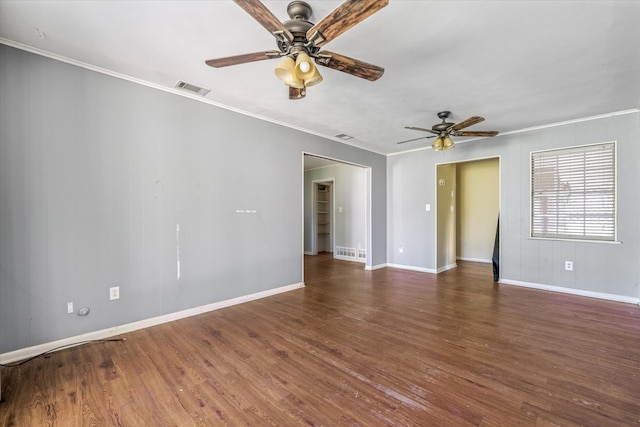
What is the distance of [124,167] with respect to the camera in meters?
2.82

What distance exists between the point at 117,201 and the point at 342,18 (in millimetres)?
2618

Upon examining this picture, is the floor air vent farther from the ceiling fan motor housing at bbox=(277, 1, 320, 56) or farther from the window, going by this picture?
the ceiling fan motor housing at bbox=(277, 1, 320, 56)

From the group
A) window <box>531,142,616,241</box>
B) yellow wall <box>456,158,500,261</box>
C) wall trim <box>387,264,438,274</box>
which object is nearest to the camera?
window <box>531,142,616,241</box>

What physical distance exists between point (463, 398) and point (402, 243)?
4.38m

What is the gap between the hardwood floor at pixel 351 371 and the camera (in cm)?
170

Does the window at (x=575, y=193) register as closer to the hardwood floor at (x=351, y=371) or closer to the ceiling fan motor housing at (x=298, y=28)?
the hardwood floor at (x=351, y=371)

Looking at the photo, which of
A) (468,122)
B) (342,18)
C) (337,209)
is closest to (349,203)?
(337,209)

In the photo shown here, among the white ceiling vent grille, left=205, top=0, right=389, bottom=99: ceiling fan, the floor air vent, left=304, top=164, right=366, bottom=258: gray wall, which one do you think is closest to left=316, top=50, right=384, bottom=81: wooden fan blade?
left=205, top=0, right=389, bottom=99: ceiling fan

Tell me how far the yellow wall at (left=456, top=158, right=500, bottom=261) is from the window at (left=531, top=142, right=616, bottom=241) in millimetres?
2045

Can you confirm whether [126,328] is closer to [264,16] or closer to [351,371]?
[351,371]

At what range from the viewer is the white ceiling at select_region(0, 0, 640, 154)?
1900 mm

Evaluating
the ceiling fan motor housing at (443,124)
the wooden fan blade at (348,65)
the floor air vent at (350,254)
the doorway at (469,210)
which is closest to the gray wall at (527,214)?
the doorway at (469,210)

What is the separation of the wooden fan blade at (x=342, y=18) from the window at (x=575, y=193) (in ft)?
14.3

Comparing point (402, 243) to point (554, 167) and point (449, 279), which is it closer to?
point (449, 279)
